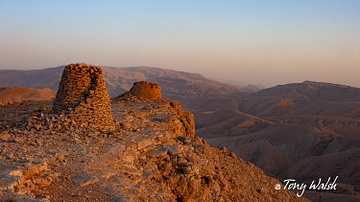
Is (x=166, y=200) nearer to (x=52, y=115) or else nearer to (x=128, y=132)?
(x=128, y=132)

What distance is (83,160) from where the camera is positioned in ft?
20.3

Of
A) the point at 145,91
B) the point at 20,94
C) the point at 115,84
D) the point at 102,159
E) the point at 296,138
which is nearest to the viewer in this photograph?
the point at 102,159

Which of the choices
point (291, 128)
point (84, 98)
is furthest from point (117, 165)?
point (291, 128)

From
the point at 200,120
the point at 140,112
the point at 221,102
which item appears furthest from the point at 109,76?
the point at 140,112

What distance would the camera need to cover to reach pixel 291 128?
40.2 m

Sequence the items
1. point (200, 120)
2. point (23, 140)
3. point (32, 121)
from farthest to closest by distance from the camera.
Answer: point (200, 120), point (32, 121), point (23, 140)

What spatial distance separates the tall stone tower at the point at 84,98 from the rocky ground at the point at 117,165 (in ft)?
0.80

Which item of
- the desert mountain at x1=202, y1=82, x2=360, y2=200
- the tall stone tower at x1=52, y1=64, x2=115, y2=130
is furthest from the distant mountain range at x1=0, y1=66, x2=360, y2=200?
the tall stone tower at x1=52, y1=64, x2=115, y2=130

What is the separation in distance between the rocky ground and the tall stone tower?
24 cm

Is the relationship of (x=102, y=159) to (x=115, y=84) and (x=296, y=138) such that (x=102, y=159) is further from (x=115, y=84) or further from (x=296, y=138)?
(x=115, y=84)

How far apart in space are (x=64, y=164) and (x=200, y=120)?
47515 mm

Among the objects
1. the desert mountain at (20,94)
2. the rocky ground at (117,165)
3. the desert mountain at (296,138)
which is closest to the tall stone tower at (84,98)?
the rocky ground at (117,165)

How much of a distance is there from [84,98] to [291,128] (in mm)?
34937

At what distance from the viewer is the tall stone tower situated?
311 inches
